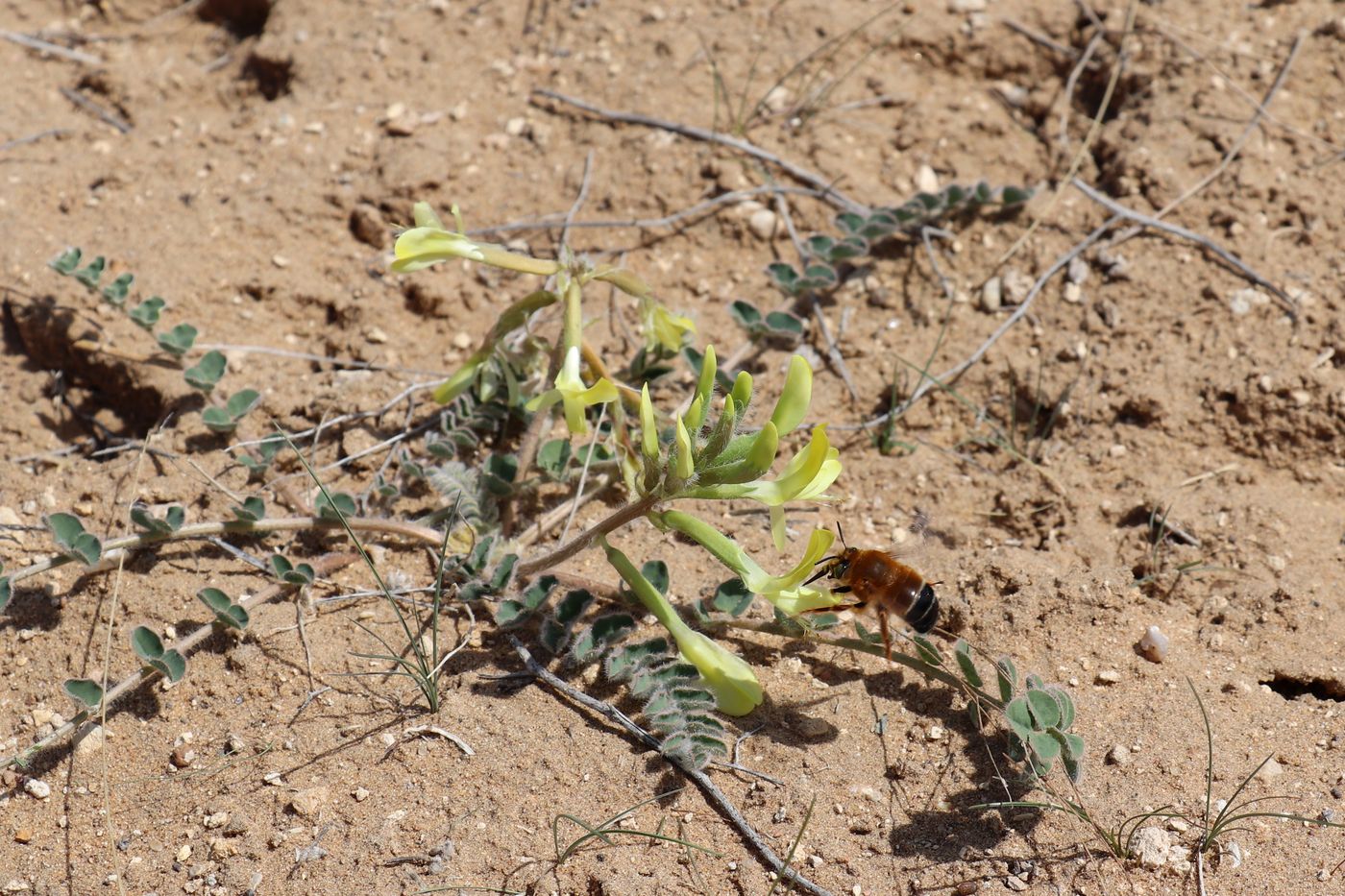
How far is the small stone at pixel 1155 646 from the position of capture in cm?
271

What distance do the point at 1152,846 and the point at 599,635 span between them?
1315 mm

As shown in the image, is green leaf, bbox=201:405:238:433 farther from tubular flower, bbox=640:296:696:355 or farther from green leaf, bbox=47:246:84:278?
tubular flower, bbox=640:296:696:355

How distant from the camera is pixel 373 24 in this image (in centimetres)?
450

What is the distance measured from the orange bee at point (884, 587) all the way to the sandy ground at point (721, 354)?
406mm

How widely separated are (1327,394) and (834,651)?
1776 millimetres

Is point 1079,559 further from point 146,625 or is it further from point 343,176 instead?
point 343,176

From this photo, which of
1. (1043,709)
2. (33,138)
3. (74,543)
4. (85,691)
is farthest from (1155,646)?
(33,138)

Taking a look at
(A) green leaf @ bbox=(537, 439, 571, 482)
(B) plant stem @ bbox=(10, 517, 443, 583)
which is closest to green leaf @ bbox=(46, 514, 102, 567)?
(B) plant stem @ bbox=(10, 517, 443, 583)

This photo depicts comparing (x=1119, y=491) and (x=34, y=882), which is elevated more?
(x=1119, y=491)

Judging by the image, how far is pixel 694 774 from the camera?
2451 mm

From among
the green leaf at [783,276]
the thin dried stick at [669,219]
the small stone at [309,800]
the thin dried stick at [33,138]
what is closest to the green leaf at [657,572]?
the small stone at [309,800]

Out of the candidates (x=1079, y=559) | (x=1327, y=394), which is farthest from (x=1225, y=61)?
(x=1079, y=559)

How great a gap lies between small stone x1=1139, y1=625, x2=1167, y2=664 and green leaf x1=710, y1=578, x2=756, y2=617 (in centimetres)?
101

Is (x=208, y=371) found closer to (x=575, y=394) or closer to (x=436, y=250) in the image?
(x=436, y=250)
